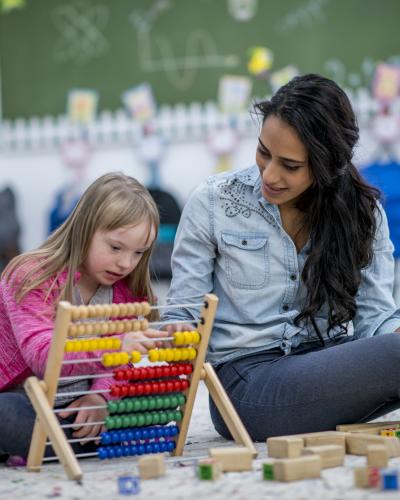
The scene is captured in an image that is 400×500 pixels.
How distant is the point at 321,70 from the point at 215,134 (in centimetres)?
74

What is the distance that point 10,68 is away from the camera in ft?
19.3

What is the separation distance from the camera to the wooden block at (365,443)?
1.73m

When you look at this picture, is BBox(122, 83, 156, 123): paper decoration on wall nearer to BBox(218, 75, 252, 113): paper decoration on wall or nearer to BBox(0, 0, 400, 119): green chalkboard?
BBox(0, 0, 400, 119): green chalkboard

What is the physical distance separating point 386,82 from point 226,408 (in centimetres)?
377

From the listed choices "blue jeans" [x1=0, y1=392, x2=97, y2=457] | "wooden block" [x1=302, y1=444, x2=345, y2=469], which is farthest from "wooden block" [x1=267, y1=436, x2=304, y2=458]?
"blue jeans" [x1=0, y1=392, x2=97, y2=457]

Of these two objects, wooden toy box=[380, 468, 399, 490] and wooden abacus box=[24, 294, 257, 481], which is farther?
wooden abacus box=[24, 294, 257, 481]

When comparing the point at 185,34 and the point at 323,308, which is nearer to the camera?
the point at 323,308

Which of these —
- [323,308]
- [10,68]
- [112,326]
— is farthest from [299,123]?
[10,68]

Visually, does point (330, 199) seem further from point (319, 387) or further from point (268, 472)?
point (268, 472)

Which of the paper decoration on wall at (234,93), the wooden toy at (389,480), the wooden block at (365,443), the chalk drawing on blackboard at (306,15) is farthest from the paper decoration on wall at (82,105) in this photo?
the wooden toy at (389,480)

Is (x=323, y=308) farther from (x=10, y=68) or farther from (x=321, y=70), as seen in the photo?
(x=10, y=68)

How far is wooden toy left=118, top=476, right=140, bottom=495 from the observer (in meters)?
1.49

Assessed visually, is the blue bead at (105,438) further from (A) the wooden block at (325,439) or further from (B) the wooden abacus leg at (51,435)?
(A) the wooden block at (325,439)

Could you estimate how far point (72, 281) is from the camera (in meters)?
1.94
